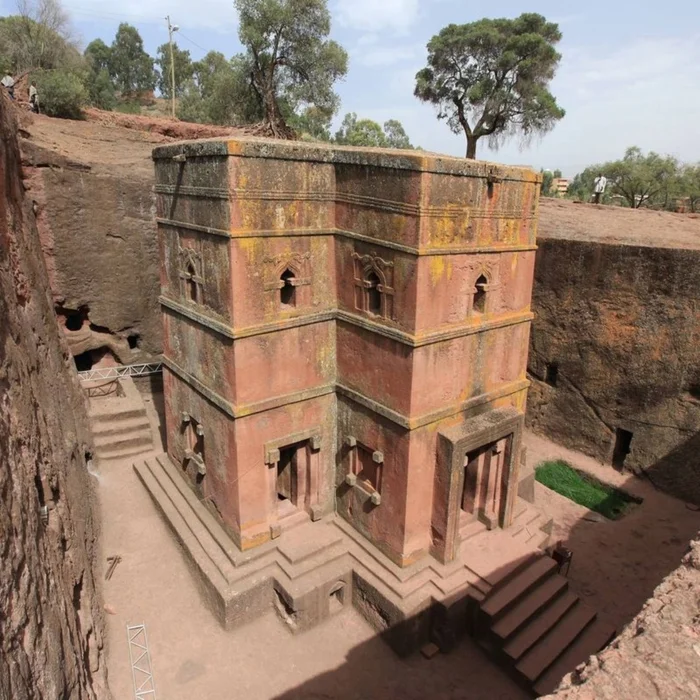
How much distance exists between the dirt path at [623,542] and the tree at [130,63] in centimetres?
5238

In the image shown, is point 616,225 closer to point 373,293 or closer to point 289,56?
point 373,293

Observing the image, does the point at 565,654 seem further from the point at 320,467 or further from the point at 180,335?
the point at 180,335

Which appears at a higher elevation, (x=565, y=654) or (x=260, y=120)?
(x=260, y=120)

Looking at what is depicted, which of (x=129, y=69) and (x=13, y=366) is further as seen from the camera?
(x=129, y=69)

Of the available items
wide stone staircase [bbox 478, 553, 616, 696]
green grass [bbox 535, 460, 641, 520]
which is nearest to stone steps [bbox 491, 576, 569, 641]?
wide stone staircase [bbox 478, 553, 616, 696]

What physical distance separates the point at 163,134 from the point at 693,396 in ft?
70.8

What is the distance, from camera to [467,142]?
30.5 m

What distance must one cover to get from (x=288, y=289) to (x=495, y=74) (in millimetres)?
25767

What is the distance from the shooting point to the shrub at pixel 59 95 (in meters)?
21.8

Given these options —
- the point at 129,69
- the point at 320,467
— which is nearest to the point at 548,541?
the point at 320,467

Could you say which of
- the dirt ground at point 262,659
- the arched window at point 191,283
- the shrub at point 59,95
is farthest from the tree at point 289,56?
the dirt ground at point 262,659

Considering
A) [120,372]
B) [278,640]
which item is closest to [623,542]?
[278,640]

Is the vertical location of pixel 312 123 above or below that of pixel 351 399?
above

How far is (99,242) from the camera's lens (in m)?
14.3
